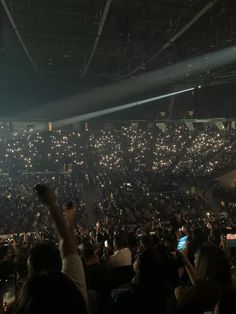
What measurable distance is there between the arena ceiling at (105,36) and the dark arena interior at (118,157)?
7 cm


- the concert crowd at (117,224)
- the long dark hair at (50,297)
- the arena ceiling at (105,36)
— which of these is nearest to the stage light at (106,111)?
→ the arena ceiling at (105,36)

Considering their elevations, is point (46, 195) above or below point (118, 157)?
below

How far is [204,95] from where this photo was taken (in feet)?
76.5

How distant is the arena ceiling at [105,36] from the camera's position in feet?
42.4

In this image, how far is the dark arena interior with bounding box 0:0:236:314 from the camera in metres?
2.41

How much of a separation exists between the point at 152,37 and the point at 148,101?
386 inches

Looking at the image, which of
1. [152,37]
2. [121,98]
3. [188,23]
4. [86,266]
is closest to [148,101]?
[121,98]

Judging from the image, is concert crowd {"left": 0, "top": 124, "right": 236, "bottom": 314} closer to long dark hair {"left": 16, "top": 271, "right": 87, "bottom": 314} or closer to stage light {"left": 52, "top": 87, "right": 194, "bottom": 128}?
long dark hair {"left": 16, "top": 271, "right": 87, "bottom": 314}

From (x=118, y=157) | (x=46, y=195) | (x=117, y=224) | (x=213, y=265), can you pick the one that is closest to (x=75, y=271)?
(x=46, y=195)

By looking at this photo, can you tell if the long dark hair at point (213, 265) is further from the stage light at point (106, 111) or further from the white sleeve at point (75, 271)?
the stage light at point (106, 111)

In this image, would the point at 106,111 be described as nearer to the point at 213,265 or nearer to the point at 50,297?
the point at 213,265

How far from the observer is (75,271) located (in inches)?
77.4

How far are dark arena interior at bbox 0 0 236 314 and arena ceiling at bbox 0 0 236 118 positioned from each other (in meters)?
0.07

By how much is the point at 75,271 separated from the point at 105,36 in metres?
14.7
